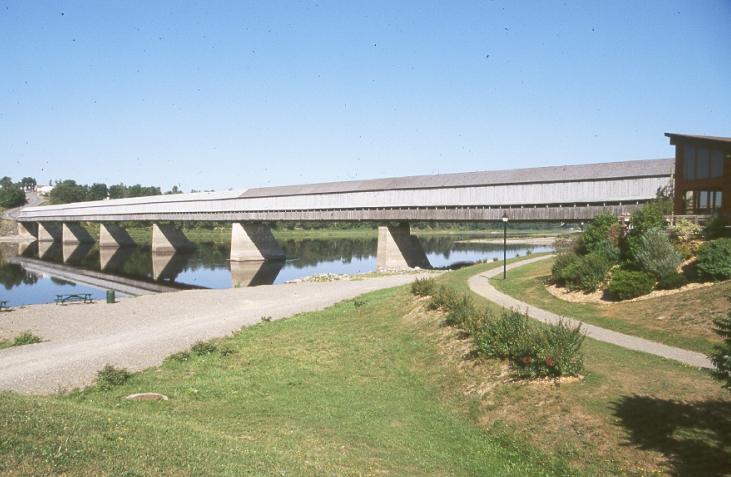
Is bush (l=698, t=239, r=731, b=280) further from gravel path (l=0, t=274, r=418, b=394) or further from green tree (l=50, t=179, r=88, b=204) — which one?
green tree (l=50, t=179, r=88, b=204)

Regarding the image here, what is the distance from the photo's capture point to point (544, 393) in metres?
11.1

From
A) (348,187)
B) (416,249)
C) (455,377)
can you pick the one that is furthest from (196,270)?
(455,377)

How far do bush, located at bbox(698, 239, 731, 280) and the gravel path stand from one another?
17.7 metres

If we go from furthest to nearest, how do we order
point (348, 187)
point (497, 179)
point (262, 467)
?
point (348, 187) < point (497, 179) < point (262, 467)

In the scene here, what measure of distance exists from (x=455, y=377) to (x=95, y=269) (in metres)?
64.6

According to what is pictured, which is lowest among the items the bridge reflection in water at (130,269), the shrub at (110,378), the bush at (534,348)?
the bridge reflection in water at (130,269)

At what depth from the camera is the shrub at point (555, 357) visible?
457 inches

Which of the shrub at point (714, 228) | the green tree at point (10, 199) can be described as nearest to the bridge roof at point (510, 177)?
the shrub at point (714, 228)

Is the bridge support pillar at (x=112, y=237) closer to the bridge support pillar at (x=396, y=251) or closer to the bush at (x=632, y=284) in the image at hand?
the bridge support pillar at (x=396, y=251)

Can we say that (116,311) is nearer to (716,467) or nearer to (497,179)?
(716,467)

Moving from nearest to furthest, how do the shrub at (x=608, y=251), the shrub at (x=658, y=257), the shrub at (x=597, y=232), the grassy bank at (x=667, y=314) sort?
the grassy bank at (x=667, y=314) < the shrub at (x=658, y=257) < the shrub at (x=608, y=251) < the shrub at (x=597, y=232)

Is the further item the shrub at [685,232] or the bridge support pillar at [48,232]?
the bridge support pillar at [48,232]

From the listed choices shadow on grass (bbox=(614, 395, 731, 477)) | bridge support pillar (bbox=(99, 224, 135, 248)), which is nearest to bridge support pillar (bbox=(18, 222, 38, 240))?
bridge support pillar (bbox=(99, 224, 135, 248))

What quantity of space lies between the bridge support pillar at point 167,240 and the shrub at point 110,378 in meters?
79.5
